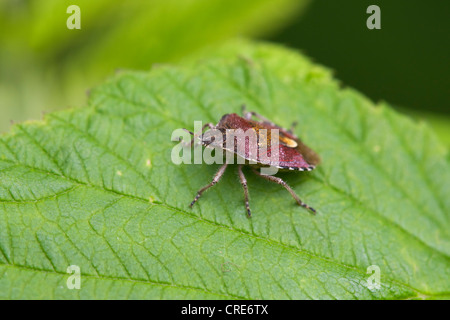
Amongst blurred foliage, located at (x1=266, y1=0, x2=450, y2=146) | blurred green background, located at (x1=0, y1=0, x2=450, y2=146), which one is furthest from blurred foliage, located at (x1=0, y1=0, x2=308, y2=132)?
blurred foliage, located at (x1=266, y1=0, x2=450, y2=146)

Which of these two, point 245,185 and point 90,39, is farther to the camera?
point 90,39

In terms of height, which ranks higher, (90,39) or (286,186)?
(90,39)

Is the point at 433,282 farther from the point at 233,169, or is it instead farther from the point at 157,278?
the point at 157,278

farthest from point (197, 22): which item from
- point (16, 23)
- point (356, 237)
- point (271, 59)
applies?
point (356, 237)

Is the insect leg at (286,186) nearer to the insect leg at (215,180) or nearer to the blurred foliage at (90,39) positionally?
the insect leg at (215,180)

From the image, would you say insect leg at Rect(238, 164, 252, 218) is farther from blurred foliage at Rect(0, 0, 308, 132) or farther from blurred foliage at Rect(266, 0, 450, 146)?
blurred foliage at Rect(266, 0, 450, 146)

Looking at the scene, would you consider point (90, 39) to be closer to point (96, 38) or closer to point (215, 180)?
point (96, 38)

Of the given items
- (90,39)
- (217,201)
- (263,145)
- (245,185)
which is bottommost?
(217,201)

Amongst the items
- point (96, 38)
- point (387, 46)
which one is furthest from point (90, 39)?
point (387, 46)

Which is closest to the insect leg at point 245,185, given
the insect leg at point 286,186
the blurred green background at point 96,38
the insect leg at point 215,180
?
the insect leg at point 215,180
